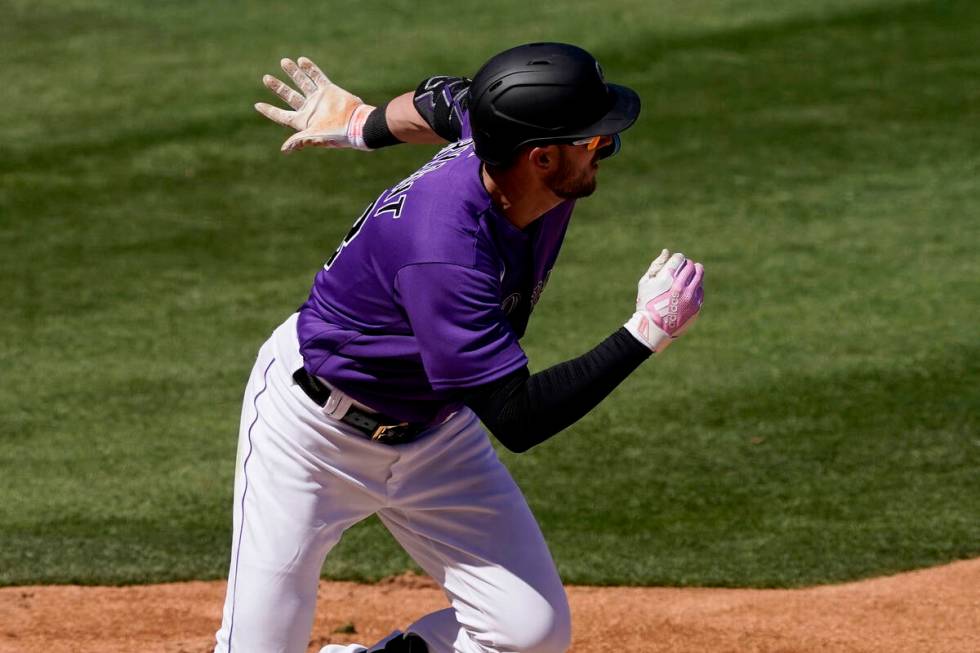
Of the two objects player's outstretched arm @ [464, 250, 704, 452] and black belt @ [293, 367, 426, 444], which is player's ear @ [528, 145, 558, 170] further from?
black belt @ [293, 367, 426, 444]

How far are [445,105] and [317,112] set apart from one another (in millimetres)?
460

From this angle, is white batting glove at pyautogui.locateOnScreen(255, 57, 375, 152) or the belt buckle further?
white batting glove at pyautogui.locateOnScreen(255, 57, 375, 152)

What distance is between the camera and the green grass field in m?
6.62

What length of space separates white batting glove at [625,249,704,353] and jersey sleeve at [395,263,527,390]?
1.06ft

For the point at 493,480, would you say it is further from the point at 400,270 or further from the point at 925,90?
the point at 925,90

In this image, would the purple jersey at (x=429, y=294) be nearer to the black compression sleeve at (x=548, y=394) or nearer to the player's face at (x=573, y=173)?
the black compression sleeve at (x=548, y=394)

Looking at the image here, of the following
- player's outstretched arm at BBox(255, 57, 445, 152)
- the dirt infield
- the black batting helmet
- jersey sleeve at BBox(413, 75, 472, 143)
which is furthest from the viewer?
the dirt infield

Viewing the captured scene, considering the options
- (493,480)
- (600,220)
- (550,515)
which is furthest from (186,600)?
(600,220)

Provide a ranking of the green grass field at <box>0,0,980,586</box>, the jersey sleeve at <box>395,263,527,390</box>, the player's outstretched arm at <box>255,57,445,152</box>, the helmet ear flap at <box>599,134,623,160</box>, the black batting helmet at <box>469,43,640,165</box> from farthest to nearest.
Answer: the green grass field at <box>0,0,980,586</box> → the player's outstretched arm at <box>255,57,445,152</box> → the helmet ear flap at <box>599,134,623,160</box> → the black batting helmet at <box>469,43,640,165</box> → the jersey sleeve at <box>395,263,527,390</box>

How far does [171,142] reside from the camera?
11.8 metres

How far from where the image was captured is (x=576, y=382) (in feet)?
12.3

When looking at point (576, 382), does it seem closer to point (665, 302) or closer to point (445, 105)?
point (665, 302)

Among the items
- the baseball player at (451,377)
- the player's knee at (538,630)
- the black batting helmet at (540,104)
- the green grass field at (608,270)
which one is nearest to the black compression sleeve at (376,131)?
the baseball player at (451,377)

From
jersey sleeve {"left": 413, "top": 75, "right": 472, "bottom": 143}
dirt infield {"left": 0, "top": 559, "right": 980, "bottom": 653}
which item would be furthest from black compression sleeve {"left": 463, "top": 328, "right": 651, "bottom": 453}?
dirt infield {"left": 0, "top": 559, "right": 980, "bottom": 653}
